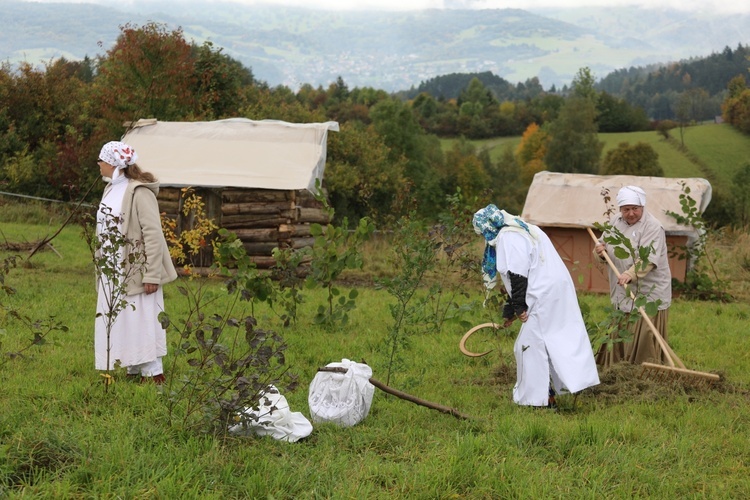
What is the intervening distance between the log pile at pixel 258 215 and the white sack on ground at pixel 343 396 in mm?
9383

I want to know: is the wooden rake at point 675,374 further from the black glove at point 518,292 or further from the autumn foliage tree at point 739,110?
the autumn foliage tree at point 739,110

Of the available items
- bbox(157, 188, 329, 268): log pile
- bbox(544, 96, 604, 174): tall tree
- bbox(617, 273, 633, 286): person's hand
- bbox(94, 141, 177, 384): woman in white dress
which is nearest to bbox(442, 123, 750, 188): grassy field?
bbox(544, 96, 604, 174): tall tree

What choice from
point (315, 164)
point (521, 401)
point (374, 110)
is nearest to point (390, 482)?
point (521, 401)

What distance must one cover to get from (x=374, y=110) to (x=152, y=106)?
108 feet

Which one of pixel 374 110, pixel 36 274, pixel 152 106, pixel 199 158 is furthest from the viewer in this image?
pixel 374 110

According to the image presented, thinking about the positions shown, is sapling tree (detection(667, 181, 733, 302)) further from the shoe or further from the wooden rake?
the shoe

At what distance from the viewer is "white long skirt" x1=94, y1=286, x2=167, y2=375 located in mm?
6664

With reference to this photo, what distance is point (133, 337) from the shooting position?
6688 mm

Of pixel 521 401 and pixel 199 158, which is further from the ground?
pixel 199 158

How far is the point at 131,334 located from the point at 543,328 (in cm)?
324

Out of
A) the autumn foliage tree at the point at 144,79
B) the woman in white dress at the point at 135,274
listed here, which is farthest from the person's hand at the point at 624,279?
the autumn foliage tree at the point at 144,79

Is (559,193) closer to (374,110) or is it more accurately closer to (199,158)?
(199,158)

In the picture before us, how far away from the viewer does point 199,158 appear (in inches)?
612

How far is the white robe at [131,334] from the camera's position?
666cm
